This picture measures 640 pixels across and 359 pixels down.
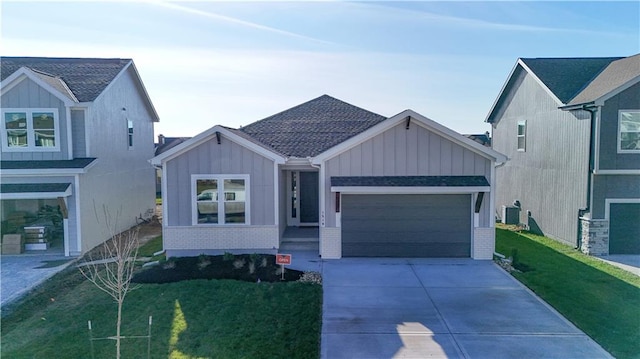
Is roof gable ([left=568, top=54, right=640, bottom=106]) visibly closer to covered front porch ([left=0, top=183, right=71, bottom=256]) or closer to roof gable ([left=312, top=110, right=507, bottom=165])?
roof gable ([left=312, top=110, right=507, bottom=165])

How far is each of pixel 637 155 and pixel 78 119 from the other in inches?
743

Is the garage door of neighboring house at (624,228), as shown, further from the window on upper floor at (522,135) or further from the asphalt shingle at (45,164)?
the asphalt shingle at (45,164)

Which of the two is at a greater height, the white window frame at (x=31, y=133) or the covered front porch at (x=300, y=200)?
the white window frame at (x=31, y=133)

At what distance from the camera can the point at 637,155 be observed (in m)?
13.7

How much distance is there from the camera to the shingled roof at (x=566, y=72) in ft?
52.5

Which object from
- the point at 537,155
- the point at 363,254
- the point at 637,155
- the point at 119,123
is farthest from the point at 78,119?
the point at 637,155

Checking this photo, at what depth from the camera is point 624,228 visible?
13.9 meters

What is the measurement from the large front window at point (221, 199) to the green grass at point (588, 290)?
330 inches

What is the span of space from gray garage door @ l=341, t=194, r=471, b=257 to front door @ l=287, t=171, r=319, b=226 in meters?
3.49

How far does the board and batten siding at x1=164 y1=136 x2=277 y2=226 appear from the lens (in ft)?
43.1

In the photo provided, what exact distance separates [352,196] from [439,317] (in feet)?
Answer: 17.6

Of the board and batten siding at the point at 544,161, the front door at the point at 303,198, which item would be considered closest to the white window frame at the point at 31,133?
the front door at the point at 303,198

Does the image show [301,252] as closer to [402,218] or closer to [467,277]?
[402,218]

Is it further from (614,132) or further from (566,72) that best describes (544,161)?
(566,72)
